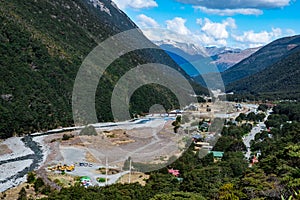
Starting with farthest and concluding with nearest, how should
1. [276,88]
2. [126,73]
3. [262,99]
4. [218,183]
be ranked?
[276,88] → [262,99] → [126,73] → [218,183]

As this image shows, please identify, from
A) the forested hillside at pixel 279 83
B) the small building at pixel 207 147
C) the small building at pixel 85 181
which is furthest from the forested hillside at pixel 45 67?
the forested hillside at pixel 279 83

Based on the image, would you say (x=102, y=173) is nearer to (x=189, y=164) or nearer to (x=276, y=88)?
(x=189, y=164)

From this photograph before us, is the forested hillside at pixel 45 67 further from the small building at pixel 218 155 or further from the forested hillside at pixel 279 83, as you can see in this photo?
the forested hillside at pixel 279 83

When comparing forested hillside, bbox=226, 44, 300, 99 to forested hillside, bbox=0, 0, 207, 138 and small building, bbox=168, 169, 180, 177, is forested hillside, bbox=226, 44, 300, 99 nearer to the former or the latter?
forested hillside, bbox=0, 0, 207, 138

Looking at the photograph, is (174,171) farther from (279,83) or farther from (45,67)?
(279,83)

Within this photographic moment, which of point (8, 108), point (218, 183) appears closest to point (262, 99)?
point (8, 108)

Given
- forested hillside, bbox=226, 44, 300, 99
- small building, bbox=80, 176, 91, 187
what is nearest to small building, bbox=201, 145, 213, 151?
small building, bbox=80, 176, 91, 187

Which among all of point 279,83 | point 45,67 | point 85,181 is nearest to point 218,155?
point 85,181

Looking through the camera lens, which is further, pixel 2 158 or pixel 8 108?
pixel 8 108
